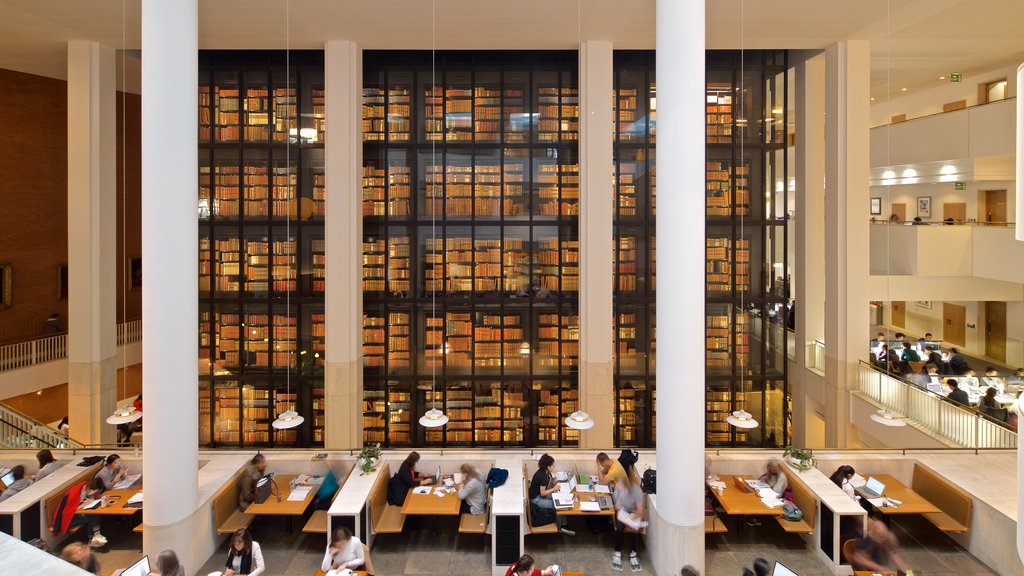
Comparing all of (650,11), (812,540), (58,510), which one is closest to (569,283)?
(650,11)

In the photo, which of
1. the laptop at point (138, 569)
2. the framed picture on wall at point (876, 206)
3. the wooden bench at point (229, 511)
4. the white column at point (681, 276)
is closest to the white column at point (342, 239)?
the wooden bench at point (229, 511)

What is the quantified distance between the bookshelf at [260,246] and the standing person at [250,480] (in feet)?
11.5

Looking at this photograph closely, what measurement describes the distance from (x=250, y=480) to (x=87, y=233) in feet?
18.1

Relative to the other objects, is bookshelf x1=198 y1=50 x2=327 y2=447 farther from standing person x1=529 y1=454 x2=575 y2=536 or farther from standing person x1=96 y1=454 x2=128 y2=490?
standing person x1=529 y1=454 x2=575 y2=536

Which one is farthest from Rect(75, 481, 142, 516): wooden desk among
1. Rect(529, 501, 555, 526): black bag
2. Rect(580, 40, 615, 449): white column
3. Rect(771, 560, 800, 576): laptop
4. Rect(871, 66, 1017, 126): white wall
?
Rect(871, 66, 1017, 126): white wall

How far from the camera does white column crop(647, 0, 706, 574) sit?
500 cm

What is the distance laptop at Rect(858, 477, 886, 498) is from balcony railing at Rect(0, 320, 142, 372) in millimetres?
11370

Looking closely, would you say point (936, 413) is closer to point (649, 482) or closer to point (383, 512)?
point (649, 482)

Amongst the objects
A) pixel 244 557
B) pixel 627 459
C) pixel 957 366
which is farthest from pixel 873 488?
pixel 957 366

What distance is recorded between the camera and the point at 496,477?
6.07 metres

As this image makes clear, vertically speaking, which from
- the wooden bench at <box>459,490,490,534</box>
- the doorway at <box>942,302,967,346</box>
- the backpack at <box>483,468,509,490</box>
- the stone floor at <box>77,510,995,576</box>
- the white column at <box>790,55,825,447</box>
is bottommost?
the stone floor at <box>77,510,995,576</box>

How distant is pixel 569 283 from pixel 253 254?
546 centimetres

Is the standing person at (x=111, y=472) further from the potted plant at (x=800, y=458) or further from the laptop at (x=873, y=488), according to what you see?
the laptop at (x=873, y=488)

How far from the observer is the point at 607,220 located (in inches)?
344
